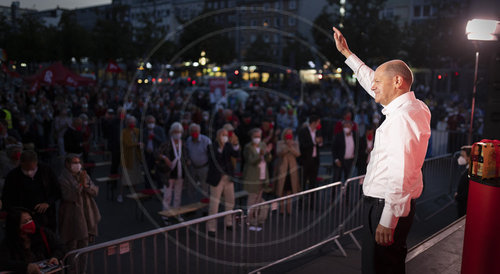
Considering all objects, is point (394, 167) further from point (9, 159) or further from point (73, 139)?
point (73, 139)

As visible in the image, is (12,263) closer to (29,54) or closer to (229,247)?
(229,247)

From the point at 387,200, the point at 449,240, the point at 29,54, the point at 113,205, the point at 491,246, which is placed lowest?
the point at 113,205

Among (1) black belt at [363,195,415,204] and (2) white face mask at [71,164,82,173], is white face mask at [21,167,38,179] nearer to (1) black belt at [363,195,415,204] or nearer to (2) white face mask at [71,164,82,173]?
(2) white face mask at [71,164,82,173]

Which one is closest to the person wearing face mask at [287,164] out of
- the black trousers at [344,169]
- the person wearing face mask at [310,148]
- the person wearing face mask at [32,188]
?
the person wearing face mask at [310,148]

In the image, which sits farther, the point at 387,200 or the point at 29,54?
the point at 29,54

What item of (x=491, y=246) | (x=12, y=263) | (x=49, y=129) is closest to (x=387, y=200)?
(x=491, y=246)

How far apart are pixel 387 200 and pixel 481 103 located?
42838 mm

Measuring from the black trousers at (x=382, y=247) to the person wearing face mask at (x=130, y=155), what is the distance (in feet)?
25.5

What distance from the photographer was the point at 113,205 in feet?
31.3

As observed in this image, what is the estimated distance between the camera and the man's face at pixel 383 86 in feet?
9.48

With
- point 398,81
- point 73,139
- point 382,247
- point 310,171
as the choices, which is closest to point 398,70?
point 398,81

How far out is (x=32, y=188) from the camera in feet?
18.4

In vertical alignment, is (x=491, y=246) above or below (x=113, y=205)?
above

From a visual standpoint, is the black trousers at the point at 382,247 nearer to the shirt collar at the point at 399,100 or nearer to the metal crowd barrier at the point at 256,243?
the shirt collar at the point at 399,100
